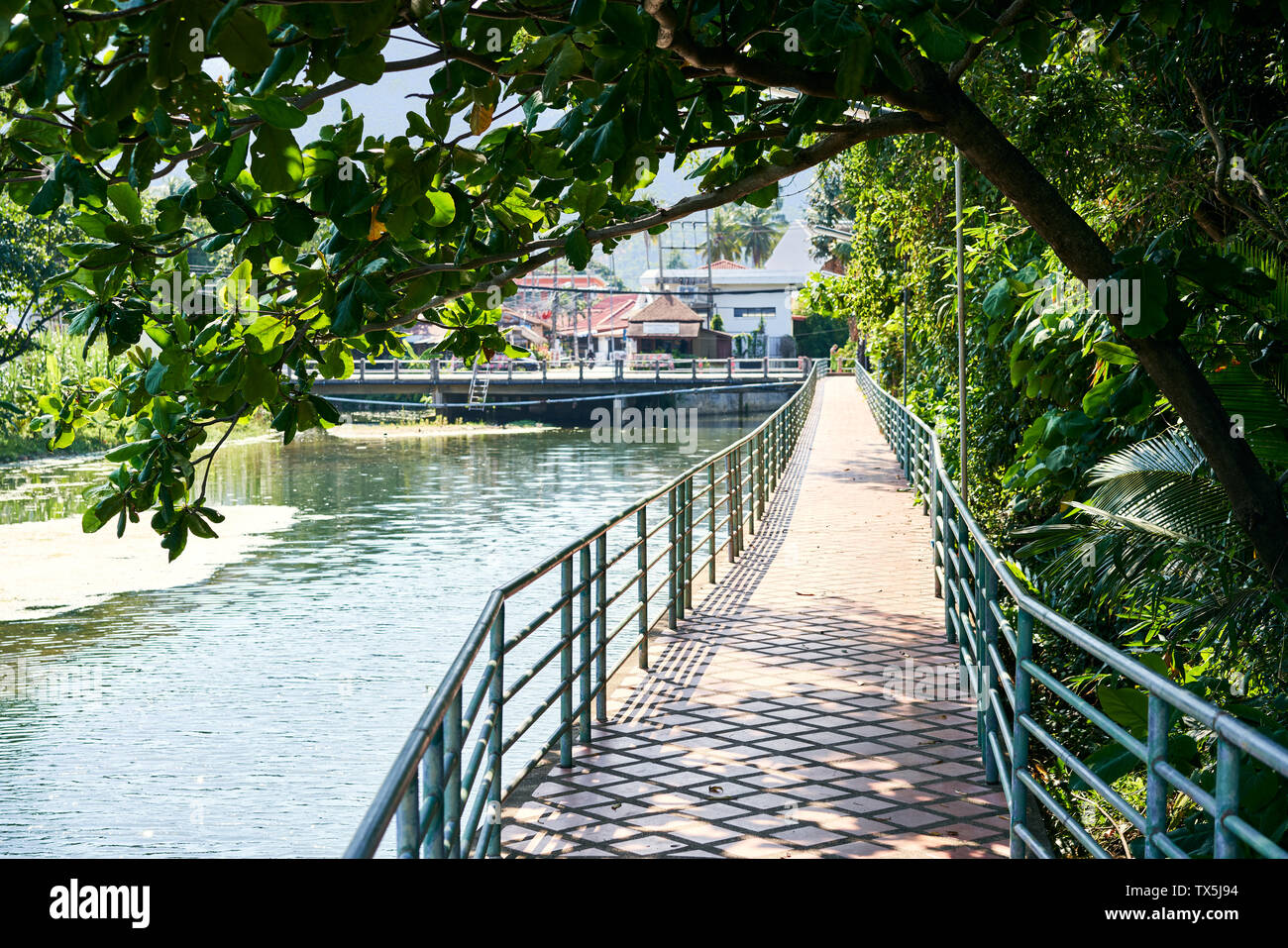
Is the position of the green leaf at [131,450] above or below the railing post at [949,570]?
above

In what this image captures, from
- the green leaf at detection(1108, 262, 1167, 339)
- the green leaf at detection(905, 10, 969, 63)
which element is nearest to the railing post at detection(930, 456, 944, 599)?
the green leaf at detection(1108, 262, 1167, 339)

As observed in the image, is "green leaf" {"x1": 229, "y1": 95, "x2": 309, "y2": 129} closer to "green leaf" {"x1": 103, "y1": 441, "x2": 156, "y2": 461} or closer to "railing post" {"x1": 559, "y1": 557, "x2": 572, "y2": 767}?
"green leaf" {"x1": 103, "y1": 441, "x2": 156, "y2": 461}

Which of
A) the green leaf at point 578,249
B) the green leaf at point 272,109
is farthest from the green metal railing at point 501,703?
the green leaf at point 272,109

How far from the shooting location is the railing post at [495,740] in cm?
404

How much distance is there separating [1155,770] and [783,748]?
3.18m

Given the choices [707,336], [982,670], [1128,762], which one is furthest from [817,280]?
[707,336]

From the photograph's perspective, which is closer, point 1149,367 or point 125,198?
point 125,198

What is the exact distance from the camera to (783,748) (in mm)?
5805

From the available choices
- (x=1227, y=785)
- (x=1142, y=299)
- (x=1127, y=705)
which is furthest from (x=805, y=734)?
(x=1227, y=785)

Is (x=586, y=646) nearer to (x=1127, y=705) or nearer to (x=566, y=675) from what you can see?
(x=566, y=675)

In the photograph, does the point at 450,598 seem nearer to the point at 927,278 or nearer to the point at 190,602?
the point at 190,602

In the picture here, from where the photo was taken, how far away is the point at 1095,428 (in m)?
6.61

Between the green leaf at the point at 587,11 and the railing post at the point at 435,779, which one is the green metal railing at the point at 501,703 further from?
the green leaf at the point at 587,11
